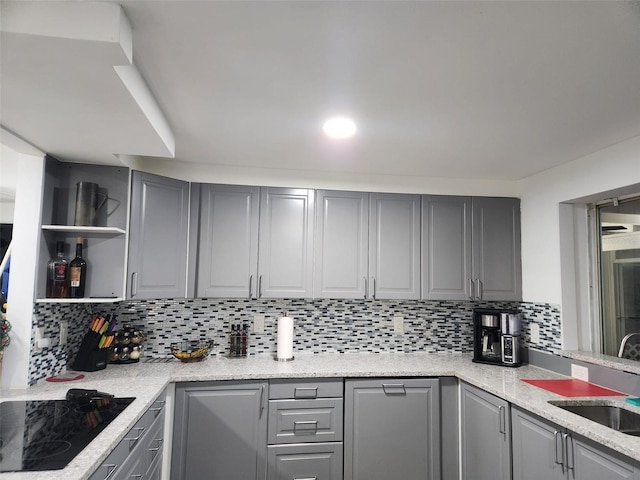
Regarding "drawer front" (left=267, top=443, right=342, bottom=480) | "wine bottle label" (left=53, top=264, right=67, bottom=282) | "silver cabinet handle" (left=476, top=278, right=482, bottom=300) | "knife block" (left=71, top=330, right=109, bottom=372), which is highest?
"wine bottle label" (left=53, top=264, right=67, bottom=282)

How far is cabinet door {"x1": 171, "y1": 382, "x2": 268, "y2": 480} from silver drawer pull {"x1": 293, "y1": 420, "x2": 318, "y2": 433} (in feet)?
0.64

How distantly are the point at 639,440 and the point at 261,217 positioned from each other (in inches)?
93.2

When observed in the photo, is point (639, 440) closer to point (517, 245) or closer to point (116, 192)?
point (517, 245)

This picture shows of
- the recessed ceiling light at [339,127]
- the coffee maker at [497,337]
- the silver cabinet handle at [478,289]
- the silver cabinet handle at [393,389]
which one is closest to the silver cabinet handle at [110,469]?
the silver cabinet handle at [393,389]

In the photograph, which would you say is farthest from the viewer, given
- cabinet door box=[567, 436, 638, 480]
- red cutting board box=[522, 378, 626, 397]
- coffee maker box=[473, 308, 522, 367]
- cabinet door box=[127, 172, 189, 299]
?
coffee maker box=[473, 308, 522, 367]

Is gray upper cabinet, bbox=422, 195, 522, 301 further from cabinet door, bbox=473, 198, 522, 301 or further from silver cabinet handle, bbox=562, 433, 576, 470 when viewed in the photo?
silver cabinet handle, bbox=562, 433, 576, 470

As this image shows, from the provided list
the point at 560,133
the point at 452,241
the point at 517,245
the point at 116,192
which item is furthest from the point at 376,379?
the point at 116,192

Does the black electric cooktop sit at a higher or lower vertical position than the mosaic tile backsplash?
lower

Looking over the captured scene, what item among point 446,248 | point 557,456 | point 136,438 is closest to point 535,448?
point 557,456

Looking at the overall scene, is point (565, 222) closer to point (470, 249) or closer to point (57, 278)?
Answer: point (470, 249)

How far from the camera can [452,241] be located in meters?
3.11

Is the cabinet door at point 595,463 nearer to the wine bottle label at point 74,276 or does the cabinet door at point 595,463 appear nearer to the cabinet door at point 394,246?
the cabinet door at point 394,246

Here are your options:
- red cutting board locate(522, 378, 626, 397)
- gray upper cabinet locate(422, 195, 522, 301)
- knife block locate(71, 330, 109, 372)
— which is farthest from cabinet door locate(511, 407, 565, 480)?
knife block locate(71, 330, 109, 372)

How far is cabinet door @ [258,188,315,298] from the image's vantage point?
2.89 meters
